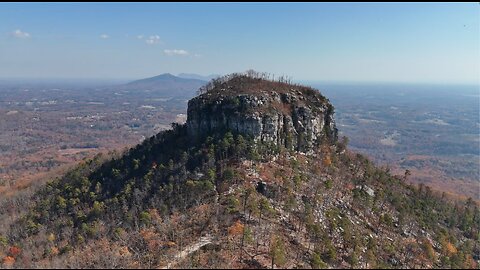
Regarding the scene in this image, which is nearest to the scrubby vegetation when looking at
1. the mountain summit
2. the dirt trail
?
the mountain summit

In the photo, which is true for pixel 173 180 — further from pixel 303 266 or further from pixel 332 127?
pixel 332 127

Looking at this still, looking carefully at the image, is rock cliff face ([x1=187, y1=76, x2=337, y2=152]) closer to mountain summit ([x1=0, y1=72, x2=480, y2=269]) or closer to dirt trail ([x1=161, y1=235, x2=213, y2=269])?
mountain summit ([x1=0, y1=72, x2=480, y2=269])

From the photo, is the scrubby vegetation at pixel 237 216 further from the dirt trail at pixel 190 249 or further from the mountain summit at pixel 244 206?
the dirt trail at pixel 190 249

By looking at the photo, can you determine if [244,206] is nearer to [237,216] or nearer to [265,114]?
[237,216]

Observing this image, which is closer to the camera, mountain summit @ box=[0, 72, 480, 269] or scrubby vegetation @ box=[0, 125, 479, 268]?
scrubby vegetation @ box=[0, 125, 479, 268]

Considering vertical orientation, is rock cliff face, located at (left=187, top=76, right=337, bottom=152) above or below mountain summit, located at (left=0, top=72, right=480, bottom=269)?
above

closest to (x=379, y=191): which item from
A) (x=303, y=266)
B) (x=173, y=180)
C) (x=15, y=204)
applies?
(x=303, y=266)
